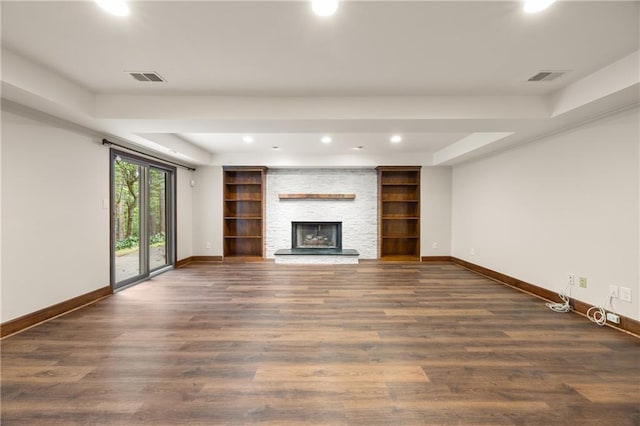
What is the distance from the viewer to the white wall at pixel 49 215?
2.57 meters

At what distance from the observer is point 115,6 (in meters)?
1.71

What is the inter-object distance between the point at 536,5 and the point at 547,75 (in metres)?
1.18

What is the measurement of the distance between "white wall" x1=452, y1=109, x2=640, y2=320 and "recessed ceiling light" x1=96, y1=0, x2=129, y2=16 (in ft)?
13.7

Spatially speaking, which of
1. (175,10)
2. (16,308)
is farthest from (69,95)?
(16,308)

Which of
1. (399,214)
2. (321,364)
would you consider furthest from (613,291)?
(399,214)

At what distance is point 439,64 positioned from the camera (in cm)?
236

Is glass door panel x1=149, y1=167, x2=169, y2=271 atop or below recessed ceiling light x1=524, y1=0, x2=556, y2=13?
below

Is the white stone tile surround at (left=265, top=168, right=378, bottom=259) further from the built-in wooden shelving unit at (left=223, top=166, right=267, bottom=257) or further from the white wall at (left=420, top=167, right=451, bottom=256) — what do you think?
the white wall at (left=420, top=167, right=451, bottom=256)

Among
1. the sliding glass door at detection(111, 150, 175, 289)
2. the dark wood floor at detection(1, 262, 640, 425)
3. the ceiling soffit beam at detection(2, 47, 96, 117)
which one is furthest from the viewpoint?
the sliding glass door at detection(111, 150, 175, 289)

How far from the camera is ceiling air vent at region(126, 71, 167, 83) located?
8.32 ft

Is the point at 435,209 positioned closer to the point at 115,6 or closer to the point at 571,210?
the point at 571,210

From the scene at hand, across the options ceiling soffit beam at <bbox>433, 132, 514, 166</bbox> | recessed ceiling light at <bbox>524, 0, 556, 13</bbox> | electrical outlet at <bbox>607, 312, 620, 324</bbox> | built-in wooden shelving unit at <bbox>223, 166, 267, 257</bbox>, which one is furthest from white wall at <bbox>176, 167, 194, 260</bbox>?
electrical outlet at <bbox>607, 312, 620, 324</bbox>

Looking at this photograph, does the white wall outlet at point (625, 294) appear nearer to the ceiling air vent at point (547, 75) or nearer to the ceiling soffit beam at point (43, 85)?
the ceiling air vent at point (547, 75)

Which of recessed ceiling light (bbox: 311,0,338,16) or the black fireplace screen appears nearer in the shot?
recessed ceiling light (bbox: 311,0,338,16)
